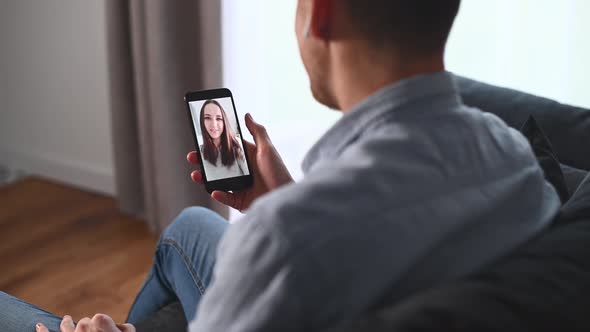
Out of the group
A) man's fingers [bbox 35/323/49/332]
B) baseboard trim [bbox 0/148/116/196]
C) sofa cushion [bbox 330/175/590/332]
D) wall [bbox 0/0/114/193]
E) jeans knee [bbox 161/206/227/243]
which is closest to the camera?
sofa cushion [bbox 330/175/590/332]

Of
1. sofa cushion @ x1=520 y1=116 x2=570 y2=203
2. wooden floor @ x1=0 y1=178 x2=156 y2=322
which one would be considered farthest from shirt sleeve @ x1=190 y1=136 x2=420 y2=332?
wooden floor @ x1=0 y1=178 x2=156 y2=322

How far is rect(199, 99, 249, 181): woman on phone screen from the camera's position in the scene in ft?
4.18

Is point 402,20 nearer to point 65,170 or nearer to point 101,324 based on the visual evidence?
point 101,324

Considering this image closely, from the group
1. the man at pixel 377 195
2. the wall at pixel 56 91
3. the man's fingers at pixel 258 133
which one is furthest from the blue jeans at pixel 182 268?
the wall at pixel 56 91

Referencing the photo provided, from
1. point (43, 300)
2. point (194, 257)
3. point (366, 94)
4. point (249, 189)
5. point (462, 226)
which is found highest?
point (366, 94)

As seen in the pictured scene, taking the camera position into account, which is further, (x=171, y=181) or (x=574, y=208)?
(x=171, y=181)

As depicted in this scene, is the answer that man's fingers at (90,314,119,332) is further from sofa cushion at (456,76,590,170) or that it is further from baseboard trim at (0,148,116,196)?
baseboard trim at (0,148,116,196)

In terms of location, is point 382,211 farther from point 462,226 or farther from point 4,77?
point 4,77

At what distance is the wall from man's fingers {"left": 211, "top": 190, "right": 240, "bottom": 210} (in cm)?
173

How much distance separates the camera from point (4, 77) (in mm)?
3217

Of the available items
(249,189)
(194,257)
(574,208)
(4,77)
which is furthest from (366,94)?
(4,77)

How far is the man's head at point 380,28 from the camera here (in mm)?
792

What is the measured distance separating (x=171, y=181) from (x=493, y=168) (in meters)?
1.83

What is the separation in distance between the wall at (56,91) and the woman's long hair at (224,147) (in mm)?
1650
